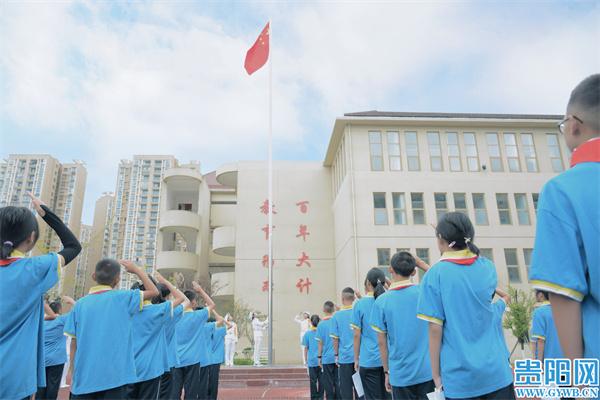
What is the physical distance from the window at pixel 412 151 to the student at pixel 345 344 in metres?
15.6

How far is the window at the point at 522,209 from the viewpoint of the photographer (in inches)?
783

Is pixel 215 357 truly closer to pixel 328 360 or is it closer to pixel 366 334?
pixel 328 360

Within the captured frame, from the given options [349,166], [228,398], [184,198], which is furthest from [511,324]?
[184,198]

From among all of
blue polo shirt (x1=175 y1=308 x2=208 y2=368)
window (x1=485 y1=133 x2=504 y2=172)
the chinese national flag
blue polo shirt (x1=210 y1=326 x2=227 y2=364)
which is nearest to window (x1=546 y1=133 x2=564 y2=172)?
window (x1=485 y1=133 x2=504 y2=172)

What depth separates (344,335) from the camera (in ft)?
19.0

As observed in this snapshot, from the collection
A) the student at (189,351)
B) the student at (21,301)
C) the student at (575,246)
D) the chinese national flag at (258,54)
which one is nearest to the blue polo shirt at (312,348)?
the student at (189,351)

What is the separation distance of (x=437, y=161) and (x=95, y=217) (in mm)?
59656

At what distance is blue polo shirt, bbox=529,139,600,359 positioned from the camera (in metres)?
1.30

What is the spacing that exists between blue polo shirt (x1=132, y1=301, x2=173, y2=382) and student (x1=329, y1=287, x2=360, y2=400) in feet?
8.19

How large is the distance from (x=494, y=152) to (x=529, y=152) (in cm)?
186

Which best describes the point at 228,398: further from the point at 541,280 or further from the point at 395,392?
the point at 541,280

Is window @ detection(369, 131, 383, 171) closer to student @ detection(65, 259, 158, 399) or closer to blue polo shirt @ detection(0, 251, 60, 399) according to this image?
student @ detection(65, 259, 158, 399)

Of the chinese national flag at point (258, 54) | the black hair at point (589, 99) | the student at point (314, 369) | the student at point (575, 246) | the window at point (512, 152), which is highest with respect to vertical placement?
the chinese national flag at point (258, 54)

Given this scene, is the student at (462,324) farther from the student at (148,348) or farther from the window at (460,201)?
the window at (460,201)
